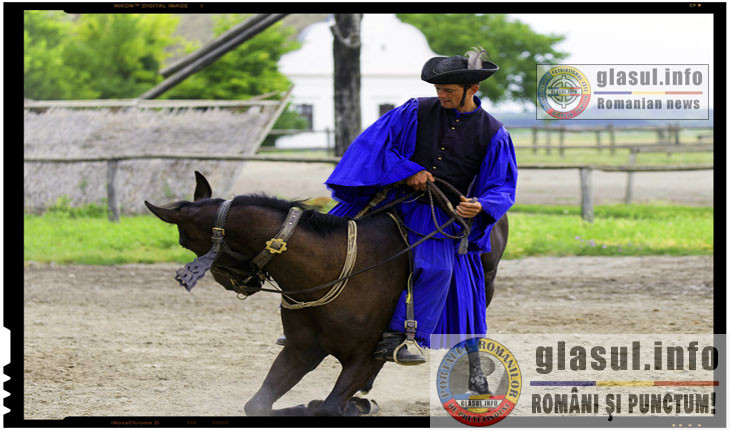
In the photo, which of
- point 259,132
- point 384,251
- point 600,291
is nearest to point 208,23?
point 259,132

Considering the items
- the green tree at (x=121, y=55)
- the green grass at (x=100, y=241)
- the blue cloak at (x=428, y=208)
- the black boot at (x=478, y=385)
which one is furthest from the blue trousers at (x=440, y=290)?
the green tree at (x=121, y=55)

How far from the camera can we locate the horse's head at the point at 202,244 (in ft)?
13.0

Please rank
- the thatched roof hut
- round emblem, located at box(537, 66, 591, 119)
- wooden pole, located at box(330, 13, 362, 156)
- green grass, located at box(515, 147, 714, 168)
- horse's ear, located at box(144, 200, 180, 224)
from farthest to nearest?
green grass, located at box(515, 147, 714, 168) < the thatched roof hut < wooden pole, located at box(330, 13, 362, 156) < round emblem, located at box(537, 66, 591, 119) < horse's ear, located at box(144, 200, 180, 224)

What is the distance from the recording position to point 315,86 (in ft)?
117

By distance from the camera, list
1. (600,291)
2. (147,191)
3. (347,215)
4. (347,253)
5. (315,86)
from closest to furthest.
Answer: (347,253), (347,215), (600,291), (147,191), (315,86)

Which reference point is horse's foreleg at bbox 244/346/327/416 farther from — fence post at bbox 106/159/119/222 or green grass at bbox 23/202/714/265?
fence post at bbox 106/159/119/222

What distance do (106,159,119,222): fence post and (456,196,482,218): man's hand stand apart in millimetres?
8118

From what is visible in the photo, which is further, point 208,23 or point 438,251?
point 208,23

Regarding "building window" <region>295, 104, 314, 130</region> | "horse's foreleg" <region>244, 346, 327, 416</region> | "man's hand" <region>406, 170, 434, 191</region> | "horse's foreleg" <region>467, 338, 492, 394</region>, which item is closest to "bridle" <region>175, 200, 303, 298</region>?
"horse's foreleg" <region>244, 346, 327, 416</region>

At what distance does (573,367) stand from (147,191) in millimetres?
7963

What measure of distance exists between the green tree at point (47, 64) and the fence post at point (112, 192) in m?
18.6

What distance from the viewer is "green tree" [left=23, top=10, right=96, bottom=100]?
28438mm

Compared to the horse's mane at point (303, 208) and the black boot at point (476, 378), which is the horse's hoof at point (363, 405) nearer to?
the black boot at point (476, 378)

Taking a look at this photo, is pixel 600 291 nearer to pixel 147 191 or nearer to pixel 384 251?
pixel 384 251
